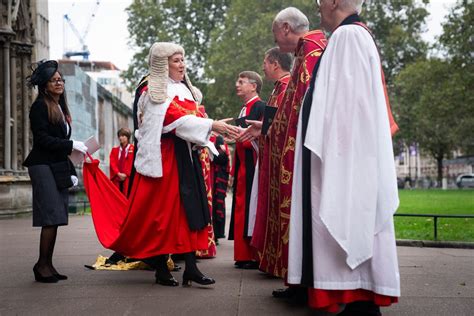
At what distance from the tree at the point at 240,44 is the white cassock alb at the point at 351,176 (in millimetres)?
36405

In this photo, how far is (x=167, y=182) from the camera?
6.63m

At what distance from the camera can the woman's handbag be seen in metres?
6.99

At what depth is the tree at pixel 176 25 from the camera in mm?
50594

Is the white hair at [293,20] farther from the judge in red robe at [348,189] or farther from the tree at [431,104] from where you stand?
the tree at [431,104]

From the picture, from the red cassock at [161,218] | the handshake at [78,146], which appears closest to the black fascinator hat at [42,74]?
the handshake at [78,146]

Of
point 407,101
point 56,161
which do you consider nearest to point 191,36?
point 407,101

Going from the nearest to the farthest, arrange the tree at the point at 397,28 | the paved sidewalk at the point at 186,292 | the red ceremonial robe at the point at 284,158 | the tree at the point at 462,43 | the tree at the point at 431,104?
1. the paved sidewalk at the point at 186,292
2. the red ceremonial robe at the point at 284,158
3. the tree at the point at 462,43
4. the tree at the point at 431,104
5. the tree at the point at 397,28

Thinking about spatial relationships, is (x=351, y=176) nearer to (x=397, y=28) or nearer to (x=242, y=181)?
A: (x=242, y=181)

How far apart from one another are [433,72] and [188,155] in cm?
3829

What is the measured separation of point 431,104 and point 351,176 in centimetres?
4074

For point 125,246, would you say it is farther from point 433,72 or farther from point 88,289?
point 433,72

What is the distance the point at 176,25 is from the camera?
53.5 metres

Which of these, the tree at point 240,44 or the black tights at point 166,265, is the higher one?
the tree at point 240,44

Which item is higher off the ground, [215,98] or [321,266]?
[215,98]
